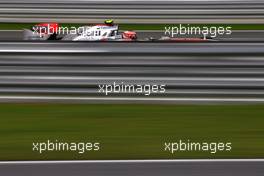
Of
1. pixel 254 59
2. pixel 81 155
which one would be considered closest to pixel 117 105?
pixel 254 59

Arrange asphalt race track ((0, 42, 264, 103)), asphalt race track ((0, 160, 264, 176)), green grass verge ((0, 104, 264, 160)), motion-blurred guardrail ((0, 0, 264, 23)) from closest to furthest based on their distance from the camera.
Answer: asphalt race track ((0, 160, 264, 176)) → green grass verge ((0, 104, 264, 160)) → asphalt race track ((0, 42, 264, 103)) → motion-blurred guardrail ((0, 0, 264, 23))

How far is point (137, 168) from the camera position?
655 cm

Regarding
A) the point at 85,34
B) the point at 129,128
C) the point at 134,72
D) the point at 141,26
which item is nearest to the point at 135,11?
the point at 141,26

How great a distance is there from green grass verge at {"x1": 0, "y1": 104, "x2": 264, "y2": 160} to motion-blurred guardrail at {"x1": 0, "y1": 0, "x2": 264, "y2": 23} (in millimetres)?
9409

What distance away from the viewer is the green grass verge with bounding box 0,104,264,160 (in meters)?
7.52

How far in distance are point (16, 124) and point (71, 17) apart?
10.8 metres

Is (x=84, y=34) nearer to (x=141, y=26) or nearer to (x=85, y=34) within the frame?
(x=85, y=34)

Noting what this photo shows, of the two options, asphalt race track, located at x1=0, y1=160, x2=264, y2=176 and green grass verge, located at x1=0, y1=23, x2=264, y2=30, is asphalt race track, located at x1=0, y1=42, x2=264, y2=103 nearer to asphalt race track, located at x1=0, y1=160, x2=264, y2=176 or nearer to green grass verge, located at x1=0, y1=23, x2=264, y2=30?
asphalt race track, located at x1=0, y1=160, x2=264, y2=176

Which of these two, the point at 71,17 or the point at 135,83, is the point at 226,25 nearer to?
the point at 71,17

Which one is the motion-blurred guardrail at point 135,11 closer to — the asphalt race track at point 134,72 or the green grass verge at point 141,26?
the green grass verge at point 141,26

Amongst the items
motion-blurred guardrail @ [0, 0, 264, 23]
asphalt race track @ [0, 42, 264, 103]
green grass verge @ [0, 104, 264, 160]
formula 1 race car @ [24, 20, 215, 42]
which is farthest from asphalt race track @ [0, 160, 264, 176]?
motion-blurred guardrail @ [0, 0, 264, 23]

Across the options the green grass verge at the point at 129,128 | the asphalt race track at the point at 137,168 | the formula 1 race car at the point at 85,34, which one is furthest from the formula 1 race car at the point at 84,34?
the asphalt race track at the point at 137,168

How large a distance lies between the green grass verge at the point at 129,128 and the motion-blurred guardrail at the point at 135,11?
941 centimetres

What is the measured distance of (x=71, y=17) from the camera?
63.9ft
